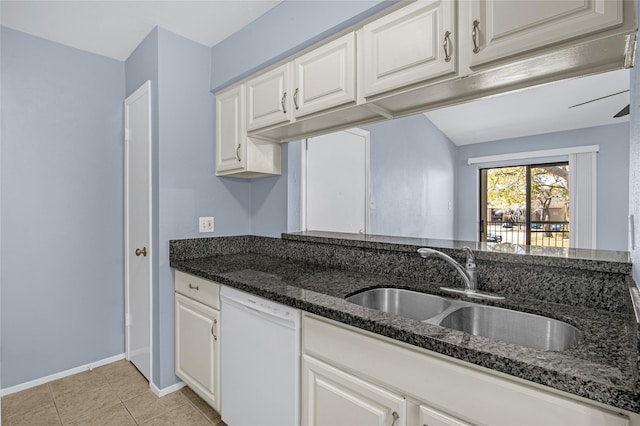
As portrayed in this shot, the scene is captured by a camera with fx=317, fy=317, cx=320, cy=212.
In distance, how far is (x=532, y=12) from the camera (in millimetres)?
988

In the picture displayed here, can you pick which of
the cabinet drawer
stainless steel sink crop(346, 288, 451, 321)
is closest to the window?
stainless steel sink crop(346, 288, 451, 321)

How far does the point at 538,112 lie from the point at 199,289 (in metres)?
3.70

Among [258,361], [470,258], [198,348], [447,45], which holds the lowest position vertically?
[198,348]

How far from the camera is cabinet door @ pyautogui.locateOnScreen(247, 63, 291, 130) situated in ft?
5.88

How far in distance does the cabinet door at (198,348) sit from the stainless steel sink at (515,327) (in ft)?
4.07

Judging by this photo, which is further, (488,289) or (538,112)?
(538,112)

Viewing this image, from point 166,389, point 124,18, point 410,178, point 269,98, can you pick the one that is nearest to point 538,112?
point 410,178

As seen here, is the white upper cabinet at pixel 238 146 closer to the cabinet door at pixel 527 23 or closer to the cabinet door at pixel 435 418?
the cabinet door at pixel 527 23

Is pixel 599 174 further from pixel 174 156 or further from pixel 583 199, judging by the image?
pixel 174 156

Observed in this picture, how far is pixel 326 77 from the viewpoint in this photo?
A: 1.57m

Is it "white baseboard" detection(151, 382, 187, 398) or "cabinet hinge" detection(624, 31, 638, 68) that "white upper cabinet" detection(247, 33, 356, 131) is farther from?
"white baseboard" detection(151, 382, 187, 398)

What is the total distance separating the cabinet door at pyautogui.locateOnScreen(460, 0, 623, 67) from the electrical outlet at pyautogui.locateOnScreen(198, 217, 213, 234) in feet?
6.25

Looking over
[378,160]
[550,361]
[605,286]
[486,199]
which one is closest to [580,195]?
[486,199]

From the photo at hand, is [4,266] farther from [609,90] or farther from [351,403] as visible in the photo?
[609,90]
